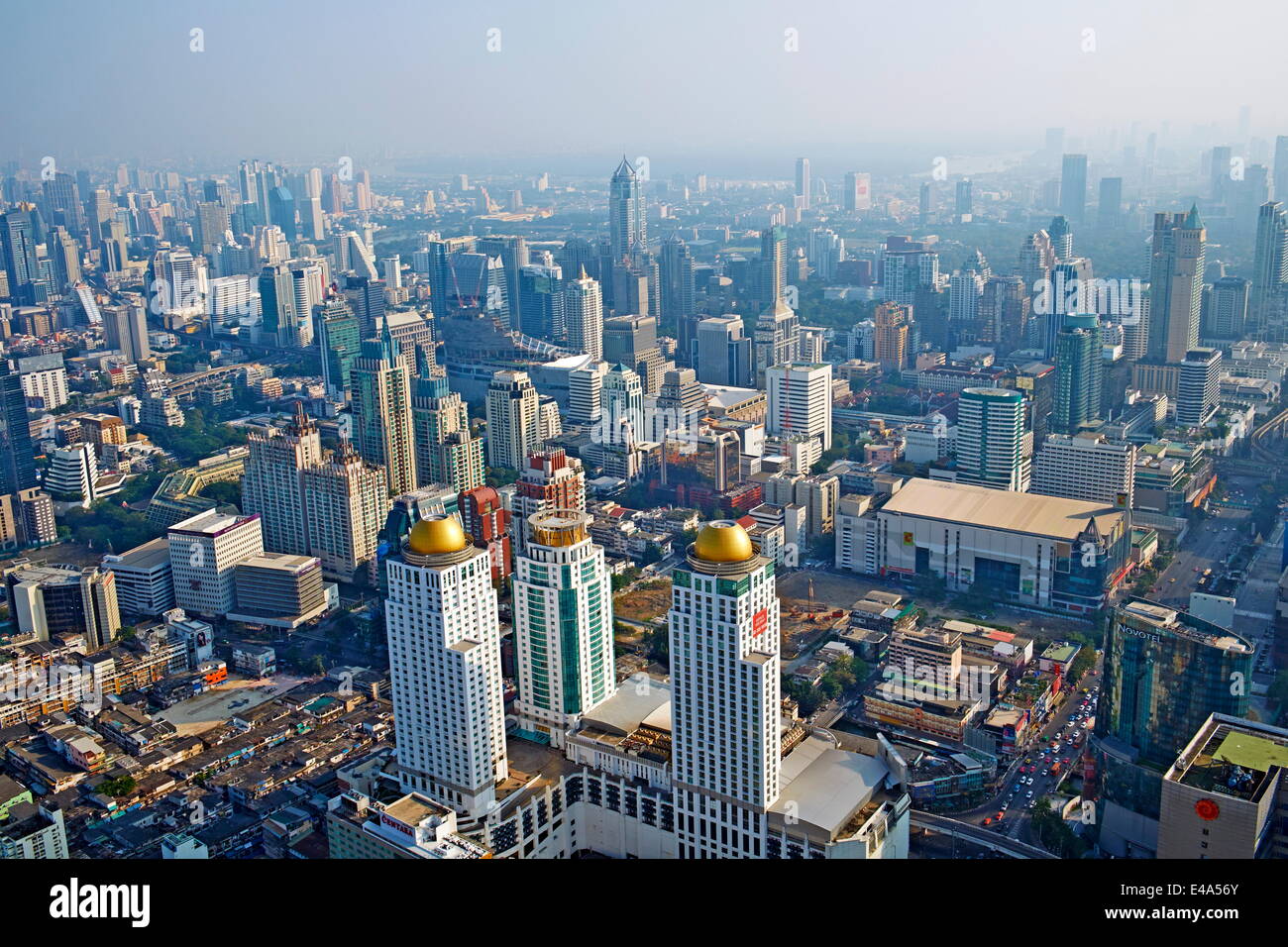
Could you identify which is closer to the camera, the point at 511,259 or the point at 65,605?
the point at 65,605

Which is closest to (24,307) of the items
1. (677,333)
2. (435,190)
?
(435,190)

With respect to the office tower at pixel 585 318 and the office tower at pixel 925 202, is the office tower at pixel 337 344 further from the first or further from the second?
the office tower at pixel 925 202

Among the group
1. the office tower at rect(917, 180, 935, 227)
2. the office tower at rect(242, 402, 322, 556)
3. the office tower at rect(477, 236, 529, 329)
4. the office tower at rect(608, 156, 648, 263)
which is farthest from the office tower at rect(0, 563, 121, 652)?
the office tower at rect(917, 180, 935, 227)

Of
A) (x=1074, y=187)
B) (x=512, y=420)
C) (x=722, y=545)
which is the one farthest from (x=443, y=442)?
(x=1074, y=187)

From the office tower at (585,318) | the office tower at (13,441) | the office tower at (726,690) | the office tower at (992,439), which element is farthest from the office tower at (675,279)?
the office tower at (726,690)

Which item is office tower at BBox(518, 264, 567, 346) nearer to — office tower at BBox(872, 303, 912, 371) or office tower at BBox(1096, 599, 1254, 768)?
office tower at BBox(872, 303, 912, 371)

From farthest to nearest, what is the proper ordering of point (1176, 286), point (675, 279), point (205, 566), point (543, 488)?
1. point (675, 279)
2. point (1176, 286)
3. point (543, 488)
4. point (205, 566)

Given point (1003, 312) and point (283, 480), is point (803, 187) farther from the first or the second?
point (283, 480)
